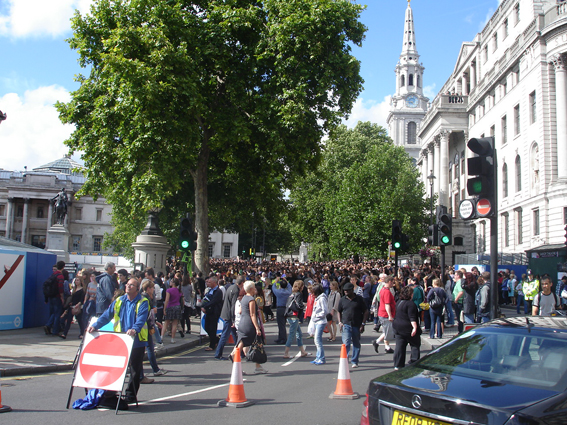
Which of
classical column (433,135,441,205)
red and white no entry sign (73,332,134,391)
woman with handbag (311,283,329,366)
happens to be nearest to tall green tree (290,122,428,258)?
classical column (433,135,441,205)

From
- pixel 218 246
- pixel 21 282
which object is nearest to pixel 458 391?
pixel 21 282

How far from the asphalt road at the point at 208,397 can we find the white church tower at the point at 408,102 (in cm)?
9996

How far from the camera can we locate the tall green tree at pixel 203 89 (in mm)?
20047

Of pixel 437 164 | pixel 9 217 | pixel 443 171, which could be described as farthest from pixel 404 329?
pixel 9 217

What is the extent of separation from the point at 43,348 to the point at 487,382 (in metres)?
11.0

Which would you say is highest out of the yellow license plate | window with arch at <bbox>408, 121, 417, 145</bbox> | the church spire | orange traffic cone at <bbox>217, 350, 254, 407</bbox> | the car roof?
the church spire

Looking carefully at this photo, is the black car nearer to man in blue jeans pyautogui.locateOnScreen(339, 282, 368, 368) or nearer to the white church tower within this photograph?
man in blue jeans pyautogui.locateOnScreen(339, 282, 368, 368)

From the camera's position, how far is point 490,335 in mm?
4520

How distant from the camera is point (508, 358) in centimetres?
422

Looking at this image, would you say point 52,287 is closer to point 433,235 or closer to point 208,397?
point 208,397

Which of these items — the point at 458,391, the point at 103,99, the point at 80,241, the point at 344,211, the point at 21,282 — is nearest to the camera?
the point at 458,391

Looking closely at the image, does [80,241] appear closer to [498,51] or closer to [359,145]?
[359,145]

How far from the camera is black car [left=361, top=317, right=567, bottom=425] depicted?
133 inches

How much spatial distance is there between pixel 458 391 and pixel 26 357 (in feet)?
32.3
